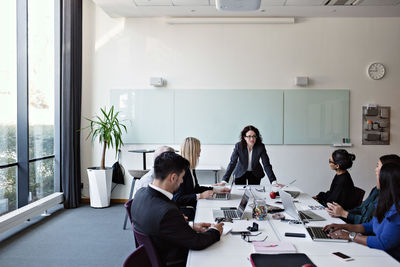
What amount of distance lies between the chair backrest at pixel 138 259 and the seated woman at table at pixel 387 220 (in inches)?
49.4

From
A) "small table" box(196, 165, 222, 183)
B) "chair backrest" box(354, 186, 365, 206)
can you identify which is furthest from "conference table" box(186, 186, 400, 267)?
"small table" box(196, 165, 222, 183)

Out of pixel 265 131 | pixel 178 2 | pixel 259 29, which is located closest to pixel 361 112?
pixel 265 131

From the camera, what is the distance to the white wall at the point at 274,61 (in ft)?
18.9

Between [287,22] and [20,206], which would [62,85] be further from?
[287,22]

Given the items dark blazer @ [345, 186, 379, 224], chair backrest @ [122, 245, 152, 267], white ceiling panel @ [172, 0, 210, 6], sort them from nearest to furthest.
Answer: chair backrest @ [122, 245, 152, 267]
dark blazer @ [345, 186, 379, 224]
white ceiling panel @ [172, 0, 210, 6]

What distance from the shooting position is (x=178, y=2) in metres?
5.11

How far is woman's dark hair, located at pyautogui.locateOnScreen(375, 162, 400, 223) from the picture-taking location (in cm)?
201

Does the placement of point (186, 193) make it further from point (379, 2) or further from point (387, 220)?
point (379, 2)

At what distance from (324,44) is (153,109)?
3.39 m

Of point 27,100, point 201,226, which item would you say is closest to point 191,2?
point 27,100

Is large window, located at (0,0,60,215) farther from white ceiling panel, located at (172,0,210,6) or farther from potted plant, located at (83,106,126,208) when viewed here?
white ceiling panel, located at (172,0,210,6)

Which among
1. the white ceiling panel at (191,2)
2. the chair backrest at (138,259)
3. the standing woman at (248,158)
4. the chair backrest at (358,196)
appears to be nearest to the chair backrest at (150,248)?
the chair backrest at (138,259)

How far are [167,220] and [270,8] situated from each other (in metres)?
4.56

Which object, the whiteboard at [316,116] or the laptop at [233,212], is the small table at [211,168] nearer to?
the whiteboard at [316,116]
